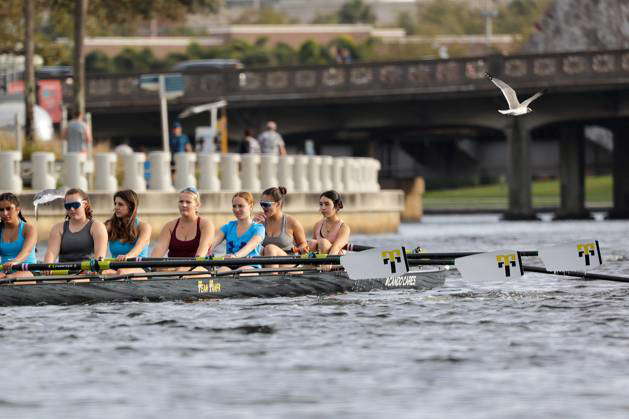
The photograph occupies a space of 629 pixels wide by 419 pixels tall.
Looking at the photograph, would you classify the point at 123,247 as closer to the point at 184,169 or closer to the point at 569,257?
the point at 569,257

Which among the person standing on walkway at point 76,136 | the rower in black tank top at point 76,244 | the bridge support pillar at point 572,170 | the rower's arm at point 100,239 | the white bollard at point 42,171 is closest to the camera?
the rower's arm at point 100,239

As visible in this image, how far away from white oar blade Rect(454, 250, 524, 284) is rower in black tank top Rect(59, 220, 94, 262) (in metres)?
4.29

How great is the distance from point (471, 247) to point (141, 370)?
26677 millimetres

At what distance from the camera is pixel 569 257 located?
21.4 meters

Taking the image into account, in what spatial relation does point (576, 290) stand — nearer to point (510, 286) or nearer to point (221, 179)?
point (510, 286)

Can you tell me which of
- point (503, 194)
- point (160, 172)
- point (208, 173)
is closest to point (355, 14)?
point (503, 194)

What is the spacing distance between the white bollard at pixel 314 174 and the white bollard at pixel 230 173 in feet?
18.0

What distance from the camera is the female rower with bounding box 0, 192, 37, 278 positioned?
67.1 feet

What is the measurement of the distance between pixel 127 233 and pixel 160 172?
20219 millimetres

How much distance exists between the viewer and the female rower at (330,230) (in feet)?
73.7

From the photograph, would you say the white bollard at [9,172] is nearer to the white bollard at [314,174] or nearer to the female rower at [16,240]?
the white bollard at [314,174]

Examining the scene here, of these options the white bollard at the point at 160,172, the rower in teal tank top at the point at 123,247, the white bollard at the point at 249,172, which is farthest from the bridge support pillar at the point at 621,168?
the rower in teal tank top at the point at 123,247

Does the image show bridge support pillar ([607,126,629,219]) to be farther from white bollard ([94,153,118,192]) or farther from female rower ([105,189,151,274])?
female rower ([105,189,151,274])

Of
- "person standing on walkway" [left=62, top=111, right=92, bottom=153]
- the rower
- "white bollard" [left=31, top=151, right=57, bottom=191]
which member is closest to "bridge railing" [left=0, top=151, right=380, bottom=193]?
"white bollard" [left=31, top=151, right=57, bottom=191]
